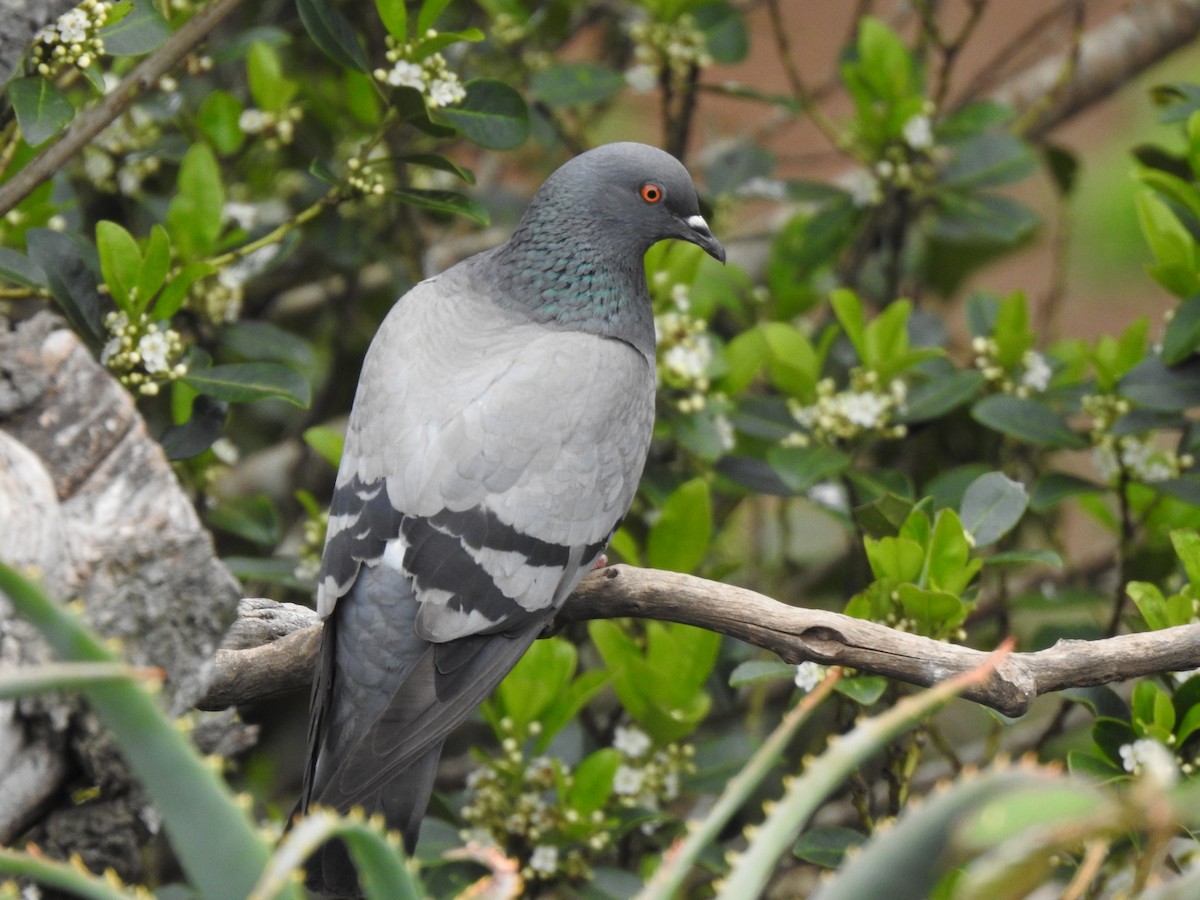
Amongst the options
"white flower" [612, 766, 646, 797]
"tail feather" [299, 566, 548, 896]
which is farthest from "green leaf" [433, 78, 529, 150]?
"white flower" [612, 766, 646, 797]

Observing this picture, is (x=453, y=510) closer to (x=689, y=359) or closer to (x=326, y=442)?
(x=326, y=442)

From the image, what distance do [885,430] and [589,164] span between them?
40.6 inches

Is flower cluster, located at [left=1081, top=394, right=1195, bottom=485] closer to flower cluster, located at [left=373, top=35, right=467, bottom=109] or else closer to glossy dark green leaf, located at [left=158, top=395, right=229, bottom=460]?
flower cluster, located at [left=373, top=35, right=467, bottom=109]

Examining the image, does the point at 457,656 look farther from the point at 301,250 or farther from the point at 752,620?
the point at 301,250

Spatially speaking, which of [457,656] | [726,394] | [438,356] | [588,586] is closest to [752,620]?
[588,586]

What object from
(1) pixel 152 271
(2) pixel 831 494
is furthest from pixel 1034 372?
(1) pixel 152 271

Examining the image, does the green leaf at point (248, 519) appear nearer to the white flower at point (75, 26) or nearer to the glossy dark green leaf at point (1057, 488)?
the white flower at point (75, 26)

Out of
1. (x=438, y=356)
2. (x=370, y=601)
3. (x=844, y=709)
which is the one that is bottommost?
Result: (x=844, y=709)

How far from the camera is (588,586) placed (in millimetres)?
2650

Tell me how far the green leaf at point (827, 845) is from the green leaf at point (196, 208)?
76.3 inches

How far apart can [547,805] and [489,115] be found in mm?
1659

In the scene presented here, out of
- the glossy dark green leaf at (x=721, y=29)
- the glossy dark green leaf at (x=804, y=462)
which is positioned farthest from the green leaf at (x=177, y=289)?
the glossy dark green leaf at (x=721, y=29)

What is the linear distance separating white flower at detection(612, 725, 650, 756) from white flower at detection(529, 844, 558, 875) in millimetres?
297

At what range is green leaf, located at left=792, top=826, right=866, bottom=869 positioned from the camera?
267 centimetres
